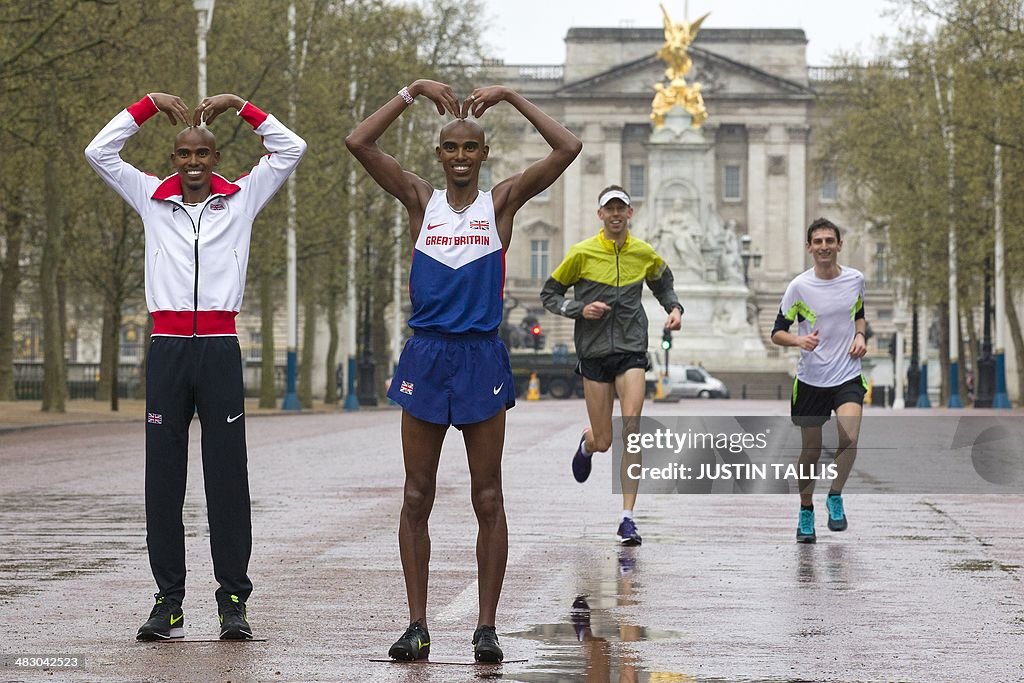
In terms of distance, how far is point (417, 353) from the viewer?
8.49 m

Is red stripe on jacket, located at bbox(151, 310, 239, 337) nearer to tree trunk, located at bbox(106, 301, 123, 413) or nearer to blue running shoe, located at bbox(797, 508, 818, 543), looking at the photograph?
blue running shoe, located at bbox(797, 508, 818, 543)

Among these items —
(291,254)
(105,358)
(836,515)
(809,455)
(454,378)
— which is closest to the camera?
(454,378)

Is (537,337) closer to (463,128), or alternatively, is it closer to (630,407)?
(630,407)

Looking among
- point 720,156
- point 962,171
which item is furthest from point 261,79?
point 720,156

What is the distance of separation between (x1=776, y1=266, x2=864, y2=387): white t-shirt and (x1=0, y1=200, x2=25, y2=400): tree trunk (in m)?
32.8

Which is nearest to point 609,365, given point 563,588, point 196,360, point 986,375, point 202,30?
point 563,588

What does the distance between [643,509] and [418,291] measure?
29.0ft

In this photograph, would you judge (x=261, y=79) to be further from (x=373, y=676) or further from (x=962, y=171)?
(x=373, y=676)

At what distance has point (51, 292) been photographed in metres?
41.9

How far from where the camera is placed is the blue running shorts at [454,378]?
27.8ft

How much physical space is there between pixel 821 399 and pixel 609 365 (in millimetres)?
1391

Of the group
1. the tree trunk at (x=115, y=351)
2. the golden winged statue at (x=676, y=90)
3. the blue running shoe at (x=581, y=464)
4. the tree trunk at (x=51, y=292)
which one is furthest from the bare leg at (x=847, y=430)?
the golden winged statue at (x=676, y=90)

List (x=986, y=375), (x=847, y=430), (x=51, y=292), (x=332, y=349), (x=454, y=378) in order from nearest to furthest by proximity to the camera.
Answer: (x=454, y=378)
(x=847, y=430)
(x=51, y=292)
(x=986, y=375)
(x=332, y=349)

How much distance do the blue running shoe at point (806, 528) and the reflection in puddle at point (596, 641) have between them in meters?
2.75
